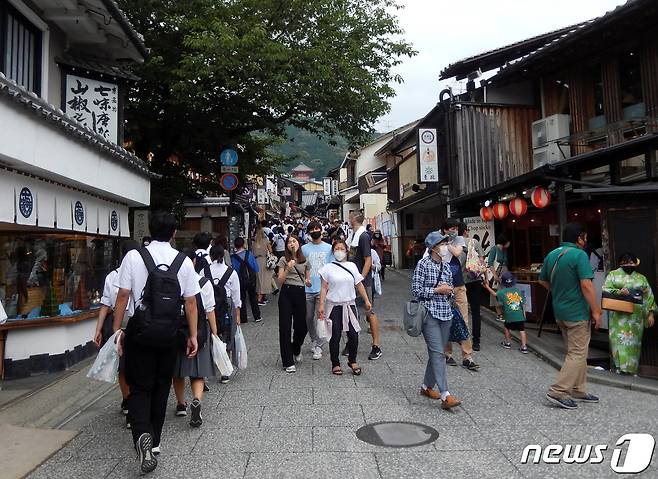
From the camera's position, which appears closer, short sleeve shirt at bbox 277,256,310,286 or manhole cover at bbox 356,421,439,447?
manhole cover at bbox 356,421,439,447

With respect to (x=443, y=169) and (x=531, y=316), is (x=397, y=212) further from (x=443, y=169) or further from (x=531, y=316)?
(x=531, y=316)

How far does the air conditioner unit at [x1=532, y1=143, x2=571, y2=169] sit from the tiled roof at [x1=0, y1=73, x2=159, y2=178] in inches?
409

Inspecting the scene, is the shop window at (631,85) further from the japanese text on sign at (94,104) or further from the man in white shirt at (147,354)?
the japanese text on sign at (94,104)

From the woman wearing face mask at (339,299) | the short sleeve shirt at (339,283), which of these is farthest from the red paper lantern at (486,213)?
the short sleeve shirt at (339,283)

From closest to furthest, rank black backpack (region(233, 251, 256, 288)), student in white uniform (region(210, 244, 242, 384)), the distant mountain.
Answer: student in white uniform (region(210, 244, 242, 384)) < black backpack (region(233, 251, 256, 288)) < the distant mountain

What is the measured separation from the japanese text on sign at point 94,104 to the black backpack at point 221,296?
16.4 ft

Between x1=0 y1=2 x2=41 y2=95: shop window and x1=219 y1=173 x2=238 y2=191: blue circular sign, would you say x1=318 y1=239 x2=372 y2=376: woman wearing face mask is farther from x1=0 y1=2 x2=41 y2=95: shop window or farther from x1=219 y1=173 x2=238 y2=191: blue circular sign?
x1=219 y1=173 x2=238 y2=191: blue circular sign

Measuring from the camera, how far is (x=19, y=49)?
26.0ft

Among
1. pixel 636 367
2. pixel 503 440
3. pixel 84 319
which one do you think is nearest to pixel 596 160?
pixel 636 367

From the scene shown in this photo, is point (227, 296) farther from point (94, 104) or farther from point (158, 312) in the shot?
point (94, 104)

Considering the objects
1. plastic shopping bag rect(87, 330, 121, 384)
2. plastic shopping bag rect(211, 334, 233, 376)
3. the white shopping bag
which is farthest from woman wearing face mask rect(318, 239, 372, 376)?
plastic shopping bag rect(87, 330, 121, 384)

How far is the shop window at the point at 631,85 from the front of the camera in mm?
10703

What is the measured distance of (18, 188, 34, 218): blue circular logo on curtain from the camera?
6.23 metres

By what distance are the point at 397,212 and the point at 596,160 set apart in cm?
1849
